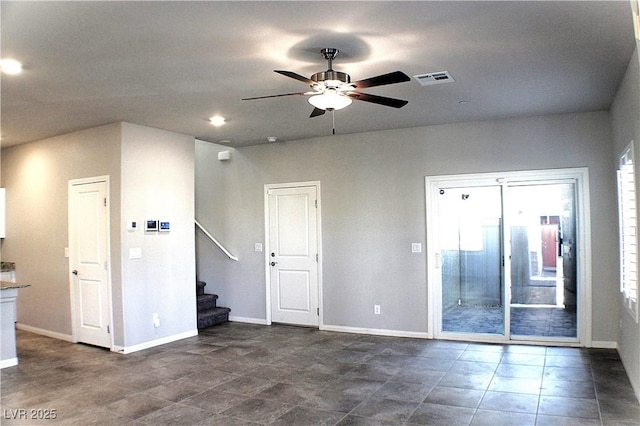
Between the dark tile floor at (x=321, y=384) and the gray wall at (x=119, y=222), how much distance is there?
0.51m

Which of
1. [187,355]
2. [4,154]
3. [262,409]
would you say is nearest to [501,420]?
[262,409]

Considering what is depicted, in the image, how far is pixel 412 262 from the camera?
620 centimetres

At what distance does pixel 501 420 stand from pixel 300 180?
14.5 feet

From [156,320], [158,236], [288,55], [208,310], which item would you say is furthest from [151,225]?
[288,55]

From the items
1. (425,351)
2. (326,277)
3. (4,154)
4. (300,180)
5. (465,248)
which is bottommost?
(425,351)

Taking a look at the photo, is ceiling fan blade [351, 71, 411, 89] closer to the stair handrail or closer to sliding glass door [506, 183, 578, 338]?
sliding glass door [506, 183, 578, 338]

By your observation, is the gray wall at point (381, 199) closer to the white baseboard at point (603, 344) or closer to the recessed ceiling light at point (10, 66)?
the white baseboard at point (603, 344)

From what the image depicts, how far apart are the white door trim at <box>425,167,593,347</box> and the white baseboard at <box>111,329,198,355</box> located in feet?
10.7

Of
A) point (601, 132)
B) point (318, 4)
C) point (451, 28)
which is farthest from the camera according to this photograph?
point (601, 132)

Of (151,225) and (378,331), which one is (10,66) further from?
(378,331)

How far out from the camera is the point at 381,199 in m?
6.43

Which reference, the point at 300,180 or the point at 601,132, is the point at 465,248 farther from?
the point at 300,180

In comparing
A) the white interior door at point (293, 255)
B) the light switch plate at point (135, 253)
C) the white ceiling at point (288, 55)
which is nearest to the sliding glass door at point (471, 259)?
the white ceiling at point (288, 55)

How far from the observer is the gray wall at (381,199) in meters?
5.39
